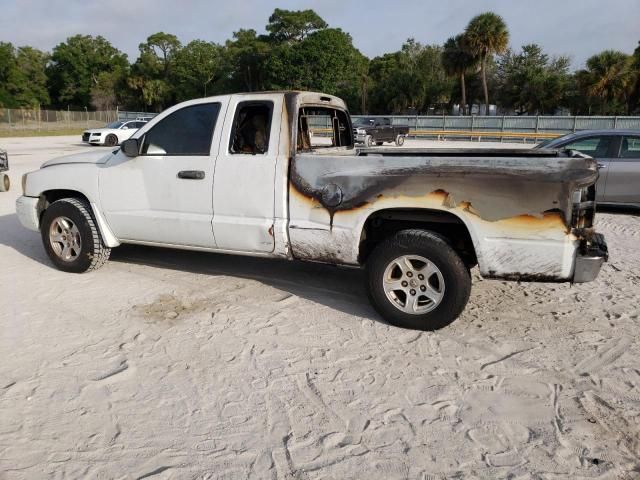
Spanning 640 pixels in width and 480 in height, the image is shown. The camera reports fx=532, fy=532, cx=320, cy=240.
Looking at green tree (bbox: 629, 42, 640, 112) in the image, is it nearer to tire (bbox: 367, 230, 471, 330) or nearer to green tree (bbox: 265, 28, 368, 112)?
green tree (bbox: 265, 28, 368, 112)

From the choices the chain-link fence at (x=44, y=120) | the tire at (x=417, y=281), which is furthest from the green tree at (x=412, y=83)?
the tire at (x=417, y=281)

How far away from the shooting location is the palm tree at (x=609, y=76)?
40.7 m

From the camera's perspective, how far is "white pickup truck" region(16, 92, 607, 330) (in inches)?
150

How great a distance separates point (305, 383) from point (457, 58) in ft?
157

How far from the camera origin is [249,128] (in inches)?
194

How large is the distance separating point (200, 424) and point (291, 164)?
228cm

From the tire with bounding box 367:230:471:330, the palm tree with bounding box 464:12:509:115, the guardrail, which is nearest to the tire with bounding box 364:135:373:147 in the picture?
the guardrail

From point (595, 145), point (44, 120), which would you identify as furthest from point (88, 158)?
point (44, 120)

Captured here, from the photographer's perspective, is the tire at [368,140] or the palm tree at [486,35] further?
the palm tree at [486,35]

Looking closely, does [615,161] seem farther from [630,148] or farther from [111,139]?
[111,139]

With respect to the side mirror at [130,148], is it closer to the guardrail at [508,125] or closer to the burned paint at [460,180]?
the burned paint at [460,180]

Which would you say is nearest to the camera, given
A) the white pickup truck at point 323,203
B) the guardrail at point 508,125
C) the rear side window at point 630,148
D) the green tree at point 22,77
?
the white pickup truck at point 323,203

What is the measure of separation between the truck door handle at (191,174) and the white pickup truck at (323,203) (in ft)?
0.04

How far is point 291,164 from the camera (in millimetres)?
4500
